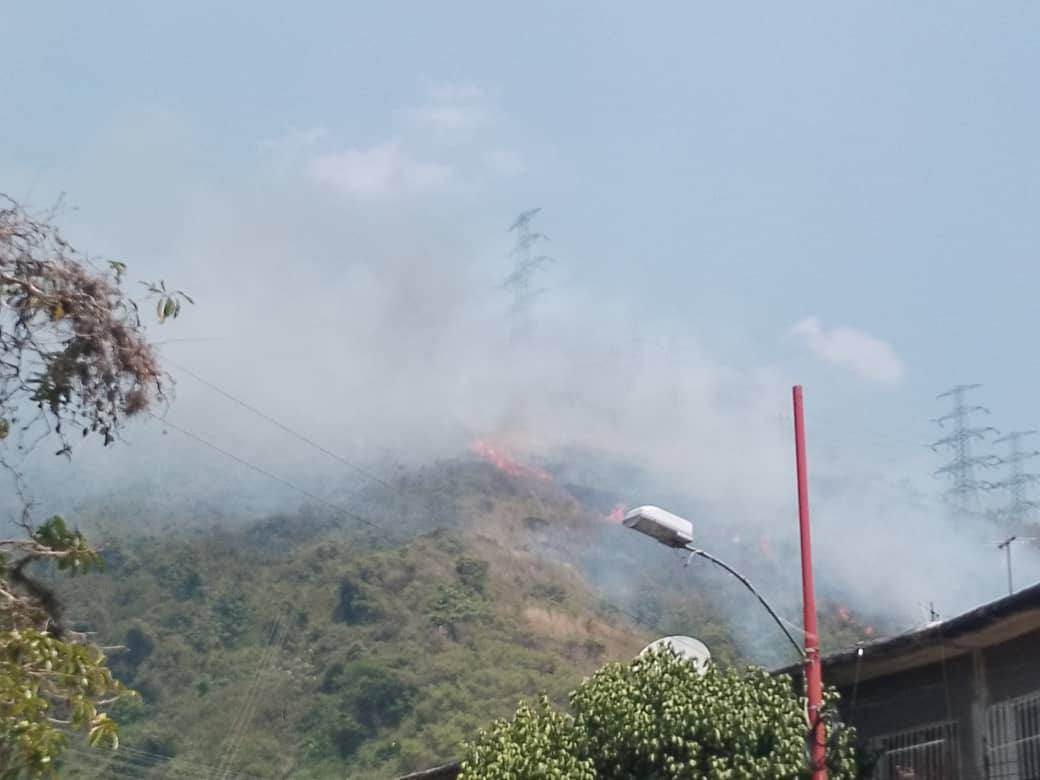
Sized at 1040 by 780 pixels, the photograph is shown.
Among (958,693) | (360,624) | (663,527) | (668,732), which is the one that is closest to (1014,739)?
(958,693)

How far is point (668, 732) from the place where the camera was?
12352 mm

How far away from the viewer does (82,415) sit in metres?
11.7

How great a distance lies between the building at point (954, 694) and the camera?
38.2 ft

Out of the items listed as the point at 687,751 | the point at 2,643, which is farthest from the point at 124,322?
the point at 687,751

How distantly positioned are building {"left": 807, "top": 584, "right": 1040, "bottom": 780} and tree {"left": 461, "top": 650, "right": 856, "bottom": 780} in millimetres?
1090

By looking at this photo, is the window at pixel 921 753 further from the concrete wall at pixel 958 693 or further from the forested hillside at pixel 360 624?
the forested hillside at pixel 360 624

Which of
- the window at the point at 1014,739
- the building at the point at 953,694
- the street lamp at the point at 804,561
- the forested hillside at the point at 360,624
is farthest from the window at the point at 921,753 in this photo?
the forested hillside at the point at 360,624

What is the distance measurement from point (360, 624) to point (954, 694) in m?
71.0

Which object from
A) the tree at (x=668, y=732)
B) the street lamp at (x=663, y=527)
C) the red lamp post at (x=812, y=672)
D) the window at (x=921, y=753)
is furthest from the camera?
the window at (x=921, y=753)

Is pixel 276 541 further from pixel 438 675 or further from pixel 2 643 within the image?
pixel 2 643

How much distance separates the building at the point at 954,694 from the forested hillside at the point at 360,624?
4198 cm

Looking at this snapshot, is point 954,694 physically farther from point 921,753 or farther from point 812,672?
point 812,672

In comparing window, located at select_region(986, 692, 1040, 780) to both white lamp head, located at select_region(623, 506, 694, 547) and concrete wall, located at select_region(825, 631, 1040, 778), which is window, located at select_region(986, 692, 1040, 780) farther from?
white lamp head, located at select_region(623, 506, 694, 547)

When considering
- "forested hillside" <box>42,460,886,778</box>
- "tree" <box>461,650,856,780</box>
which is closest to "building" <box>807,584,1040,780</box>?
"tree" <box>461,650,856,780</box>
